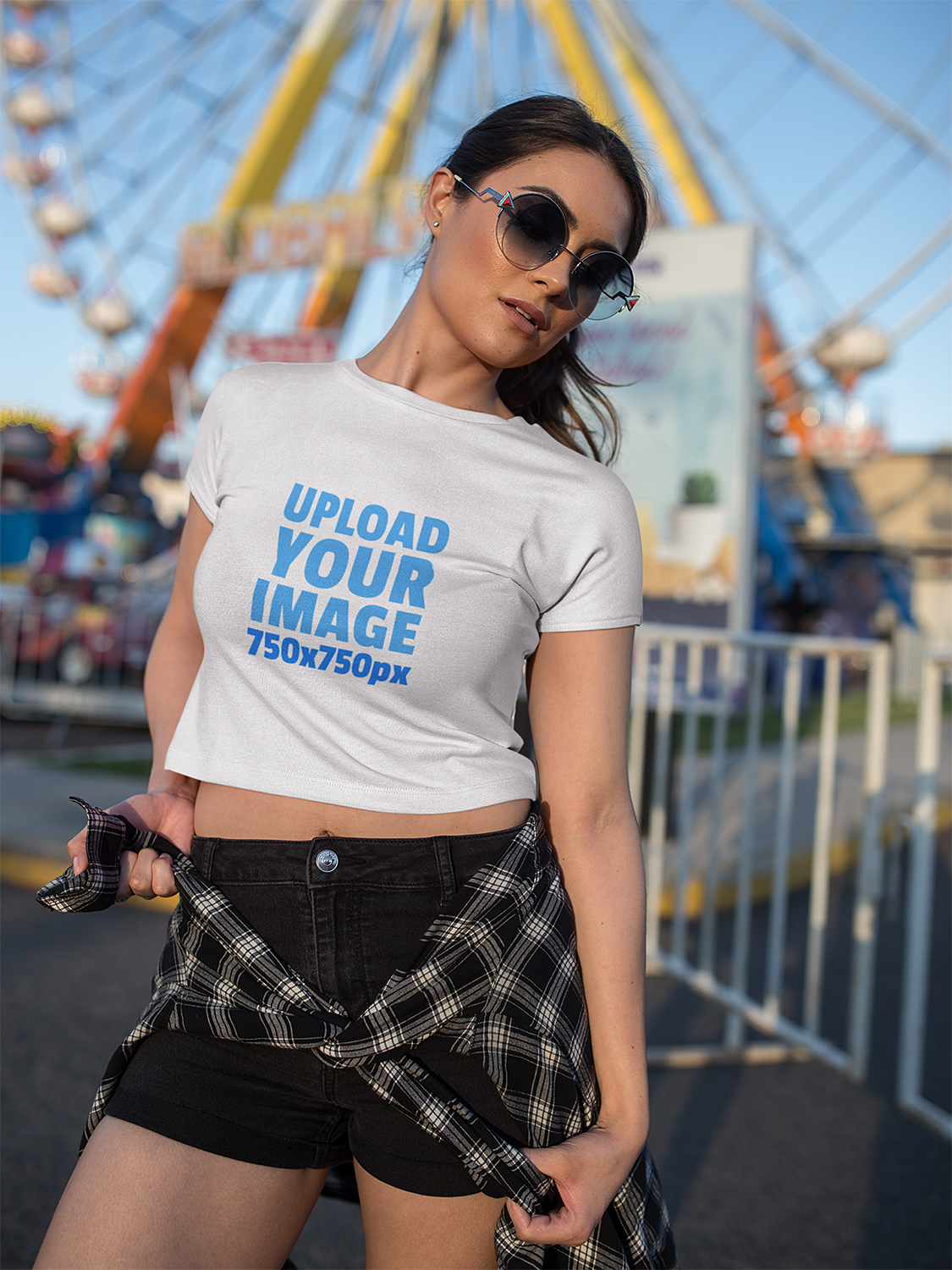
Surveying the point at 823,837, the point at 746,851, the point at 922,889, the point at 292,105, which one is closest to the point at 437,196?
the point at 922,889

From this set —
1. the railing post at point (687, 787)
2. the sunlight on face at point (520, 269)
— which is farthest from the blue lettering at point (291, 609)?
the railing post at point (687, 787)

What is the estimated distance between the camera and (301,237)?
17.3m

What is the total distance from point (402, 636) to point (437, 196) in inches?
23.0

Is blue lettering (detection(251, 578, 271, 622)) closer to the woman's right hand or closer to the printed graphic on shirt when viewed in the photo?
the printed graphic on shirt

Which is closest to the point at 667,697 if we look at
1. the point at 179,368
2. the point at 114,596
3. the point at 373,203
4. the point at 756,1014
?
the point at 756,1014

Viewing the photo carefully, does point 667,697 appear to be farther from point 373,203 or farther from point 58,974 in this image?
point 373,203

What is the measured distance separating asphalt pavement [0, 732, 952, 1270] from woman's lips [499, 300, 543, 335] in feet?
6.37

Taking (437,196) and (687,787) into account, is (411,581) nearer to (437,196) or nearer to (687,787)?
(437,196)

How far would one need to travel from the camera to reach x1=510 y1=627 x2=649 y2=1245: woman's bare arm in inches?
45.4

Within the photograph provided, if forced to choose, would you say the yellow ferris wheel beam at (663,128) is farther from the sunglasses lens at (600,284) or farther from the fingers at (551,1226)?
the fingers at (551,1226)

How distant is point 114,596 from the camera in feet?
35.3

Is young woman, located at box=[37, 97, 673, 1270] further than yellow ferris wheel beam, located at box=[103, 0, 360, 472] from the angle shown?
No

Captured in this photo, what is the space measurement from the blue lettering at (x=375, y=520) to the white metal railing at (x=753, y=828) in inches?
84.7

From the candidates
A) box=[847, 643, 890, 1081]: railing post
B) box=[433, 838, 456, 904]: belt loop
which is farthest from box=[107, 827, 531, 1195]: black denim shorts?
box=[847, 643, 890, 1081]: railing post
